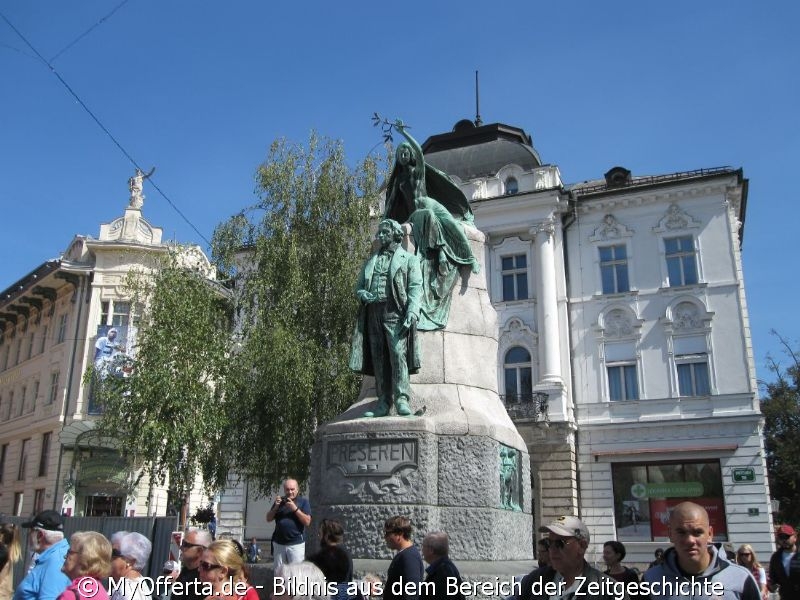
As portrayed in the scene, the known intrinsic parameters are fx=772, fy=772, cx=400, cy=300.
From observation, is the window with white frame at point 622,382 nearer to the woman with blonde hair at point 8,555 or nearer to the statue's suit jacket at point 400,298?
the statue's suit jacket at point 400,298

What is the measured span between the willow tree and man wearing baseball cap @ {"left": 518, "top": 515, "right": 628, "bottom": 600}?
575 inches

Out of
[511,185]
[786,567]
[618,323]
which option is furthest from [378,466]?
[511,185]

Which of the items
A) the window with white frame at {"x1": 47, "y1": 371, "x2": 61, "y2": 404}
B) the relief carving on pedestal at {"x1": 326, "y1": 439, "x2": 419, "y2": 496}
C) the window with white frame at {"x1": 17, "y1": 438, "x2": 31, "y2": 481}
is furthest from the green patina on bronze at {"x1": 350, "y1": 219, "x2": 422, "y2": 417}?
the window with white frame at {"x1": 17, "y1": 438, "x2": 31, "y2": 481}

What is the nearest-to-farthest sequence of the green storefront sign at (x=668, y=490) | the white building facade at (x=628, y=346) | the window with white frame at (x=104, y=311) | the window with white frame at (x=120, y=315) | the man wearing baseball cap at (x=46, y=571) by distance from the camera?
the man wearing baseball cap at (x=46, y=571)
the green storefront sign at (x=668, y=490)
the white building facade at (x=628, y=346)
the window with white frame at (x=120, y=315)
the window with white frame at (x=104, y=311)

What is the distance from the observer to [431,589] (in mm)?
4188

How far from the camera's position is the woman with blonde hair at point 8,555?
485cm

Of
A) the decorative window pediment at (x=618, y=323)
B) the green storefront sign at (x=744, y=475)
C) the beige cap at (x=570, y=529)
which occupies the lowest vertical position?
the beige cap at (x=570, y=529)

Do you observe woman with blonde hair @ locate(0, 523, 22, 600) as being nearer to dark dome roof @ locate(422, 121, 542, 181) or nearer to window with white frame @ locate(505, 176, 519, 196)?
window with white frame @ locate(505, 176, 519, 196)

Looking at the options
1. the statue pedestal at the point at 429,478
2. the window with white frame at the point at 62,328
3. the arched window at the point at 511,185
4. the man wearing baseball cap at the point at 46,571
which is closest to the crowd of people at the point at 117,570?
the man wearing baseball cap at the point at 46,571

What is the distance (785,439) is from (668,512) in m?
12.8

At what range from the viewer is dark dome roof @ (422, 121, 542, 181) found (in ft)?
101

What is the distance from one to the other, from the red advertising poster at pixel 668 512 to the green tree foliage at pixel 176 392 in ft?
47.0

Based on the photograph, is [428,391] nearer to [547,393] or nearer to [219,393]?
[219,393]
